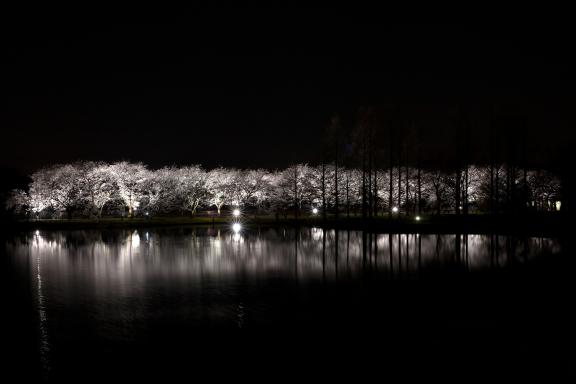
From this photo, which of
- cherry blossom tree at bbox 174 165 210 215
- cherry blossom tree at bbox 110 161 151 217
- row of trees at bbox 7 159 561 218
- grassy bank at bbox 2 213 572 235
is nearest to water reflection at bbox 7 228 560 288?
grassy bank at bbox 2 213 572 235

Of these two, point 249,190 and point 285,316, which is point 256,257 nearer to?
point 285,316

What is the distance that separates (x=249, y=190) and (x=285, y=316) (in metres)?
63.0

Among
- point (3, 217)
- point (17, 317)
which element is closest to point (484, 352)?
point (17, 317)

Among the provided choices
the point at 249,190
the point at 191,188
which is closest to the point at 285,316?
the point at 191,188

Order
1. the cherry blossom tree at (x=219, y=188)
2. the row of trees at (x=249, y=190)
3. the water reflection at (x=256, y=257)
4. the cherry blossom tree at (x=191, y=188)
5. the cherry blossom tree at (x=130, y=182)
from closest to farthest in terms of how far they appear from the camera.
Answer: the water reflection at (x=256, y=257) < the row of trees at (x=249, y=190) < the cherry blossom tree at (x=130, y=182) < the cherry blossom tree at (x=191, y=188) < the cherry blossom tree at (x=219, y=188)

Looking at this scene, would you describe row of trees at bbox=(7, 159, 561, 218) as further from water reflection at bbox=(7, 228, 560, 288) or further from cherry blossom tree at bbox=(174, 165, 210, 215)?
water reflection at bbox=(7, 228, 560, 288)

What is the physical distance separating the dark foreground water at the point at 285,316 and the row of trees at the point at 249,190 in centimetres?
3649

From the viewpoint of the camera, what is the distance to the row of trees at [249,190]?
2334 inches

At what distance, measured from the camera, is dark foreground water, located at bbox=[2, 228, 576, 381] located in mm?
8492

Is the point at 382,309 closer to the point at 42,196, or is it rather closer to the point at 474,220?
the point at 474,220

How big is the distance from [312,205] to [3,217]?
39.9 meters

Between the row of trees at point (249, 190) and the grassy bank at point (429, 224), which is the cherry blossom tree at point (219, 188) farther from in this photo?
the grassy bank at point (429, 224)

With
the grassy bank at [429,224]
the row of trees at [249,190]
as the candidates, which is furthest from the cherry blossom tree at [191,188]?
the grassy bank at [429,224]

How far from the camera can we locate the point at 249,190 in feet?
243
